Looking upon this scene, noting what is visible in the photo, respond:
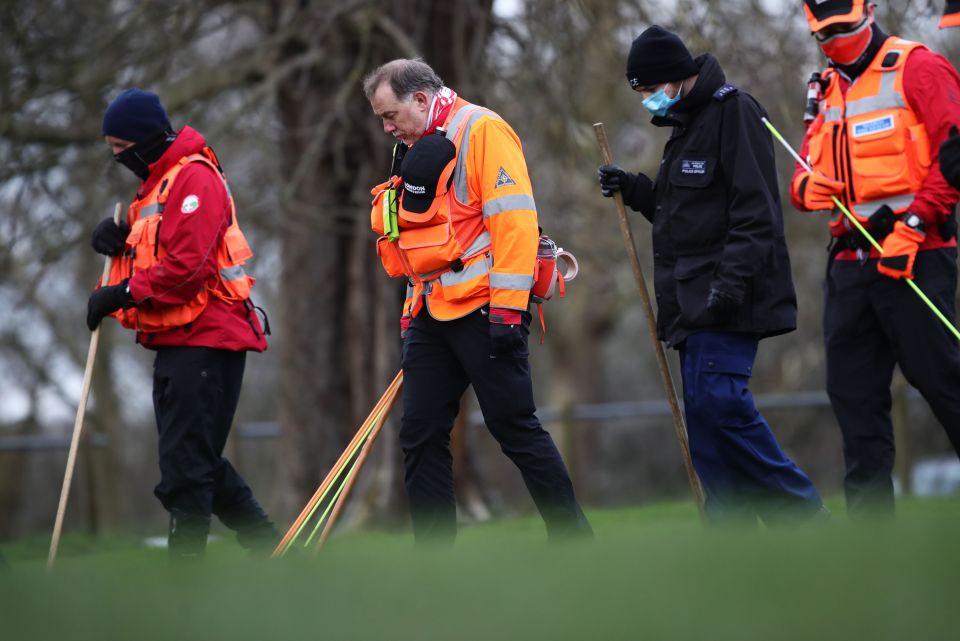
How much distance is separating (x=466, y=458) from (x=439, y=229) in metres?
5.61

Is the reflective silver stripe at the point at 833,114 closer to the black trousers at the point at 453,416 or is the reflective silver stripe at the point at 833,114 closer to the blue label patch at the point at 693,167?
the blue label patch at the point at 693,167

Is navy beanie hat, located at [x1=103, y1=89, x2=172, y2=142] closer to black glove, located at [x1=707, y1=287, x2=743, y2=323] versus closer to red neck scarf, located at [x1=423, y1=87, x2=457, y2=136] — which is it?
red neck scarf, located at [x1=423, y1=87, x2=457, y2=136]

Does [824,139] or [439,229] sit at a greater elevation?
[824,139]

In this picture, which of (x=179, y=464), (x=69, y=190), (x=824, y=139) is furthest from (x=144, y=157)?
(x=69, y=190)

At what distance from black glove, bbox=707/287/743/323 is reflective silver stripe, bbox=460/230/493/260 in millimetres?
903

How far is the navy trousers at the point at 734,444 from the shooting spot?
5059 mm

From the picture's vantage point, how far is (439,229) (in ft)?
17.2

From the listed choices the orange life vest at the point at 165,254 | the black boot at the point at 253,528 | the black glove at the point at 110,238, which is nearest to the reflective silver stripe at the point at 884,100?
the orange life vest at the point at 165,254

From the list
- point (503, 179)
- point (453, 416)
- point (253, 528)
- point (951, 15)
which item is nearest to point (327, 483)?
point (453, 416)

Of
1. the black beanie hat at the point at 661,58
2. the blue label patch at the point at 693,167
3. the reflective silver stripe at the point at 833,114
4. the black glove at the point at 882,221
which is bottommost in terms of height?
the black glove at the point at 882,221

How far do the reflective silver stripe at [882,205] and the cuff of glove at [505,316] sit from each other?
162 cm

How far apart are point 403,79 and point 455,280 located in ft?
2.73

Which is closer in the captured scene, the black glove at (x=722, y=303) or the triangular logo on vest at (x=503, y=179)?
the black glove at (x=722, y=303)

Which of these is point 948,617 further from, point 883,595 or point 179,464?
point 179,464
